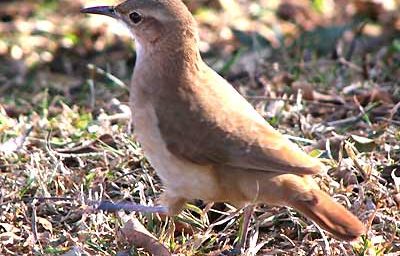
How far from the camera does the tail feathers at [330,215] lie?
174 inches

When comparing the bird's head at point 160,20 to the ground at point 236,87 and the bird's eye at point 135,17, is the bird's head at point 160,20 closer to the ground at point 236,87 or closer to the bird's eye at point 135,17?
the bird's eye at point 135,17

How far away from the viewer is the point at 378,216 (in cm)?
508

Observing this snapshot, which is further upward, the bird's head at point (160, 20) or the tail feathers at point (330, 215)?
the bird's head at point (160, 20)

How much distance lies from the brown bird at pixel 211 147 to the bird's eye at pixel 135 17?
90 mm

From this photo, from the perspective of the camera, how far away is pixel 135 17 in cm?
520

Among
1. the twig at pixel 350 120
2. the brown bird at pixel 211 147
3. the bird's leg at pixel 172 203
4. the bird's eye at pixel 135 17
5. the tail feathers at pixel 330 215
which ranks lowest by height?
the twig at pixel 350 120

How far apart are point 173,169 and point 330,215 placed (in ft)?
2.60

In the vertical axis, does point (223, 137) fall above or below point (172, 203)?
above

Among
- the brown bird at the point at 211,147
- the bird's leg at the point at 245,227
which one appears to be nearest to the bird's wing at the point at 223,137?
the brown bird at the point at 211,147

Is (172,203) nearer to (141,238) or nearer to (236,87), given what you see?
Answer: (141,238)

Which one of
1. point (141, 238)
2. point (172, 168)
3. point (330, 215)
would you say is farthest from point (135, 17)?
point (330, 215)

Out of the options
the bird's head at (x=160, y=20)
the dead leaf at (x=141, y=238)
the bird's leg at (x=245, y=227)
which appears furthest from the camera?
the bird's head at (x=160, y=20)

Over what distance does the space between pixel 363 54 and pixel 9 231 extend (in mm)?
3742

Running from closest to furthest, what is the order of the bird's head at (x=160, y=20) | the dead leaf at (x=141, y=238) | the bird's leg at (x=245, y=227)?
the dead leaf at (x=141, y=238), the bird's leg at (x=245, y=227), the bird's head at (x=160, y=20)
